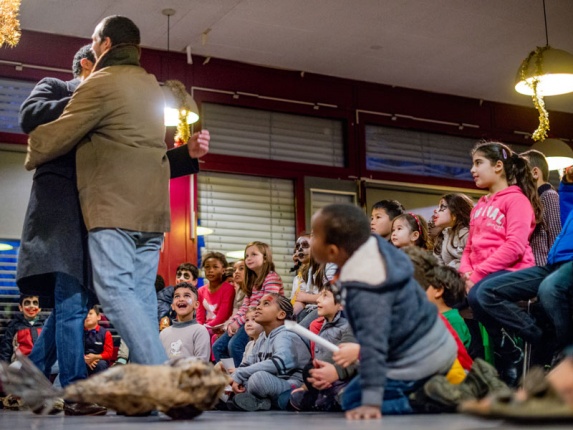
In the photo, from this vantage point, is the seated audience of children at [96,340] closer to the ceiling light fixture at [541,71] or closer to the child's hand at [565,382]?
the ceiling light fixture at [541,71]

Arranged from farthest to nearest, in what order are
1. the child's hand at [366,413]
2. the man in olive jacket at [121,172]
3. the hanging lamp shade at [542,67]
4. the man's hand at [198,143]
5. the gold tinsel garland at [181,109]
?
the gold tinsel garland at [181,109] < the hanging lamp shade at [542,67] < the man's hand at [198,143] < the man in olive jacket at [121,172] < the child's hand at [366,413]

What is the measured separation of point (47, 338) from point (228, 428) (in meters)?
1.58

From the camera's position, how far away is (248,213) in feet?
25.4

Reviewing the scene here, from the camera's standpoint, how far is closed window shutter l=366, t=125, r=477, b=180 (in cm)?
839

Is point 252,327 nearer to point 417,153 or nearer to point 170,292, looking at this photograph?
point 170,292

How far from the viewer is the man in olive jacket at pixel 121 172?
2.67m

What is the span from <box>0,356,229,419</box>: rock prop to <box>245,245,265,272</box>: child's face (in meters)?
3.05

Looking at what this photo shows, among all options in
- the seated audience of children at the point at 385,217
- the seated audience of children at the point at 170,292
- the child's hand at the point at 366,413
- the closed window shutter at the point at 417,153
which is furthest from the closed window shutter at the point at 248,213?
the child's hand at the point at 366,413

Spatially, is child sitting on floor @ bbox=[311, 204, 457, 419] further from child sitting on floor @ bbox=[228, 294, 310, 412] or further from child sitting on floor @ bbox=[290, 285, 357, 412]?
child sitting on floor @ bbox=[228, 294, 310, 412]

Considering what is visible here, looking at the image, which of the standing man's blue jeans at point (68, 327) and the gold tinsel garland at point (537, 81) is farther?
the gold tinsel garland at point (537, 81)

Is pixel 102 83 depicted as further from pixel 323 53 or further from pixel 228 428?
pixel 323 53

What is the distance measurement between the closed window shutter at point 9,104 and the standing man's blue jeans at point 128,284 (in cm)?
441

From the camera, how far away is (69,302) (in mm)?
2998

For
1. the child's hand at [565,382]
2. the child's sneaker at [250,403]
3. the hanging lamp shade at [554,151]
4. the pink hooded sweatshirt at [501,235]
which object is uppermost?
the hanging lamp shade at [554,151]
